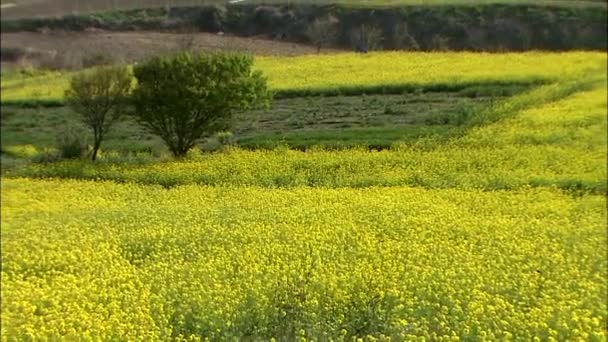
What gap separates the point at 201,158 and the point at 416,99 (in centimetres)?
660

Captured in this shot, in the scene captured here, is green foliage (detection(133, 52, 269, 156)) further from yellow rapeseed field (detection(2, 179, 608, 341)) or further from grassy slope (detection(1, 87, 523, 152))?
yellow rapeseed field (detection(2, 179, 608, 341))

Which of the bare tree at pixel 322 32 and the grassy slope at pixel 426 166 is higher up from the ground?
the bare tree at pixel 322 32

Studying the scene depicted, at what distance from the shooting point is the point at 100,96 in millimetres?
16281

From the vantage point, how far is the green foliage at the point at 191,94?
12.0 metres

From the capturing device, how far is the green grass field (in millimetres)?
7375

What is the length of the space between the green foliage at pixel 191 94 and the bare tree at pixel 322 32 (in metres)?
0.97

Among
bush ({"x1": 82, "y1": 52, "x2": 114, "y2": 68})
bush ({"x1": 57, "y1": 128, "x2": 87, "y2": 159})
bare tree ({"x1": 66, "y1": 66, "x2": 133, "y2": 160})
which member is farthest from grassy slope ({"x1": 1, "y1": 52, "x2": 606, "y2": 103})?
bush ({"x1": 57, "y1": 128, "x2": 87, "y2": 159})

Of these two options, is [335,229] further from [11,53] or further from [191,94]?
[11,53]

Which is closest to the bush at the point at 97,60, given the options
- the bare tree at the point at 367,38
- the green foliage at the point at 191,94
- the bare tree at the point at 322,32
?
the green foliage at the point at 191,94

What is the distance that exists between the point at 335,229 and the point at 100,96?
7716 millimetres

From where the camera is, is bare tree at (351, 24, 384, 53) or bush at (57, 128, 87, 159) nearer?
bare tree at (351, 24, 384, 53)

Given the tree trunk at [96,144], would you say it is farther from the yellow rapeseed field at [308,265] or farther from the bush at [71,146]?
the yellow rapeseed field at [308,265]

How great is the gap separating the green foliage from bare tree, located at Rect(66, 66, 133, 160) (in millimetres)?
632

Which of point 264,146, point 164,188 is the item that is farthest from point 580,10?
point 164,188
